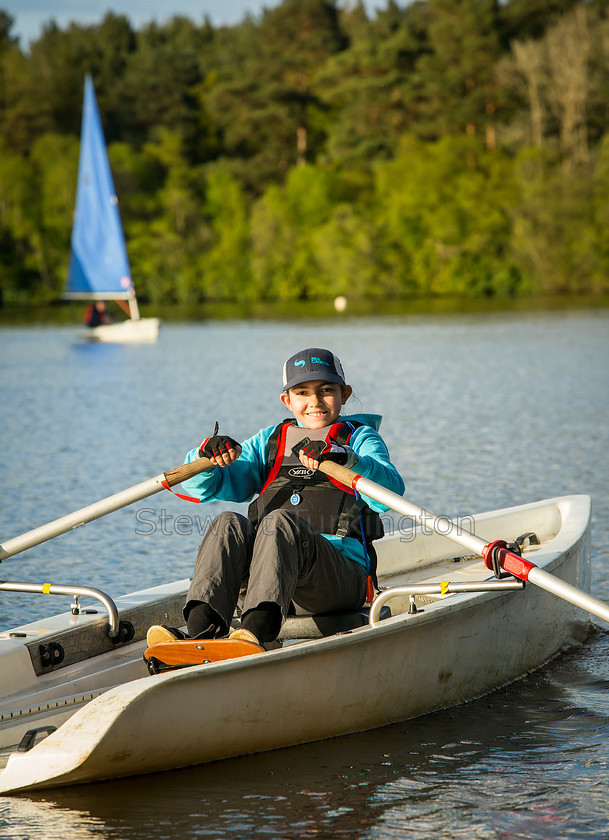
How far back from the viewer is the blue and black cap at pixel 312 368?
4.61 m

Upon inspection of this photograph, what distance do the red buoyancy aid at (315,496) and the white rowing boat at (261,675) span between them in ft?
0.94

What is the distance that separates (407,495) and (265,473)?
454cm

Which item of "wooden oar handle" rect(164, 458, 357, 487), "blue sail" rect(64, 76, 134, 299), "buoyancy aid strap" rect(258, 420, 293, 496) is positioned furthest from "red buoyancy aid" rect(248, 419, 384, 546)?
"blue sail" rect(64, 76, 134, 299)

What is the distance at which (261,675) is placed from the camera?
159 inches

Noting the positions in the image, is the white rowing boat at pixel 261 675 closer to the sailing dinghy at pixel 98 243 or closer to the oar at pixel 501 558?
the oar at pixel 501 558

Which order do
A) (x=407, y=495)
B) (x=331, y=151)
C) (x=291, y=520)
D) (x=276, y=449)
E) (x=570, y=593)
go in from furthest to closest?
(x=331, y=151), (x=407, y=495), (x=276, y=449), (x=570, y=593), (x=291, y=520)

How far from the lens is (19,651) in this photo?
4492 mm

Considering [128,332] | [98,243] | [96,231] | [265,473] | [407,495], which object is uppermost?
[96,231]

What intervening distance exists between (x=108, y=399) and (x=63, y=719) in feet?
43.4

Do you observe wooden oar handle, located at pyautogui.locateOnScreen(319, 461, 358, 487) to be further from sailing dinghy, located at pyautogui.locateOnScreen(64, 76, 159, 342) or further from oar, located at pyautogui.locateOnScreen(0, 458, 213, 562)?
sailing dinghy, located at pyautogui.locateOnScreen(64, 76, 159, 342)

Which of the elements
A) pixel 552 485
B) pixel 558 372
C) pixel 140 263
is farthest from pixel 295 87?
pixel 552 485
